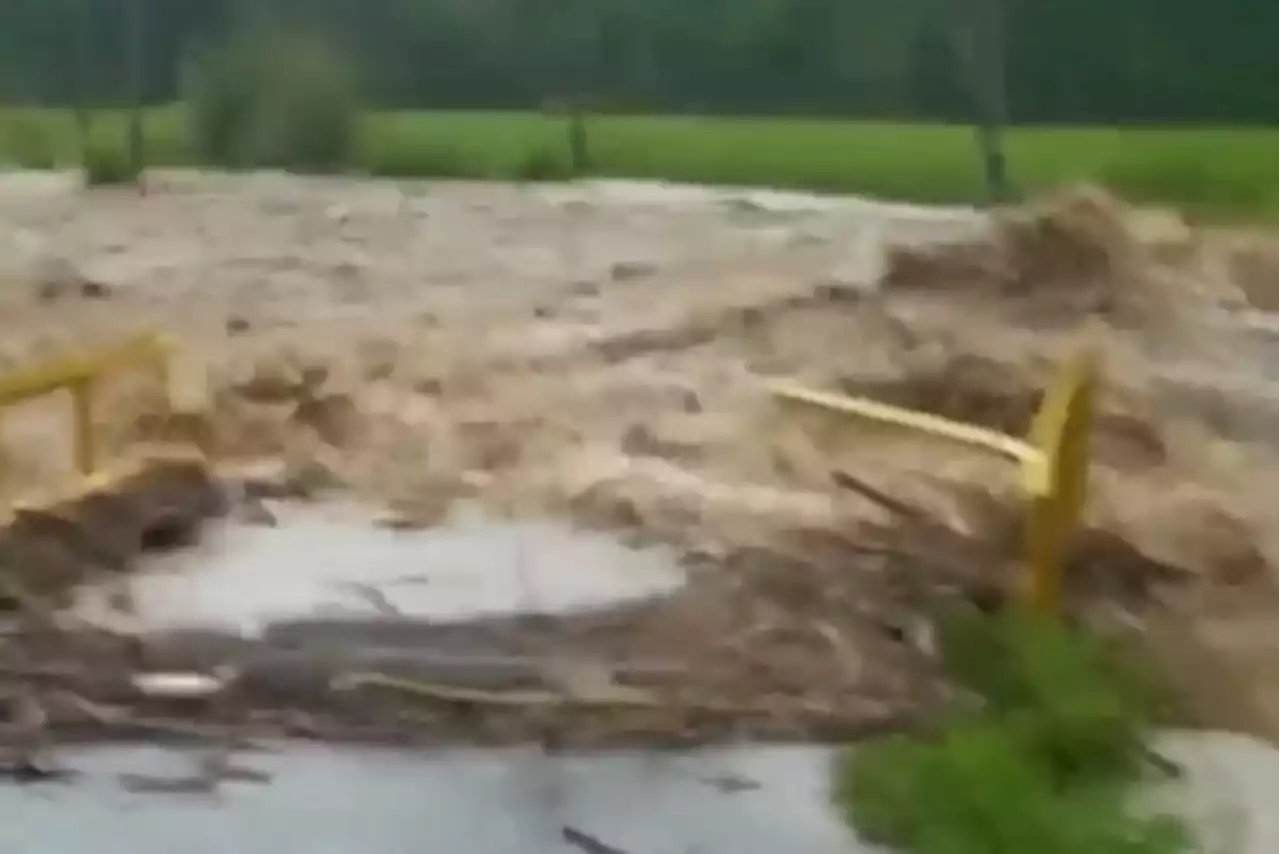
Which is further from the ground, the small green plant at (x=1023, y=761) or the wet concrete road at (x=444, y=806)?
the small green plant at (x=1023, y=761)

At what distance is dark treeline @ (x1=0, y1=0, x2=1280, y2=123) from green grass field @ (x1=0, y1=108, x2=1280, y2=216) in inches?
0.9

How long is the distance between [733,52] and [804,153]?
5.8 inches

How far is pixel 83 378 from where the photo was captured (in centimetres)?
197

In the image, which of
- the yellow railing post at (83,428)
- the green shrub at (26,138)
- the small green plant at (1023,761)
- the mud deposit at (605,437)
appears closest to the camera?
the small green plant at (1023,761)

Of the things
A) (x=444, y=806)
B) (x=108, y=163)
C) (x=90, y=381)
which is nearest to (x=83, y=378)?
(x=90, y=381)

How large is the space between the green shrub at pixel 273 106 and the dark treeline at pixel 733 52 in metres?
0.03

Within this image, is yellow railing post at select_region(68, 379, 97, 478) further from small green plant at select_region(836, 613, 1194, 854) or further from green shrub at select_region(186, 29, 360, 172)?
small green plant at select_region(836, 613, 1194, 854)

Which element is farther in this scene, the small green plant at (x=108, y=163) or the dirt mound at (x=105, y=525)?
the small green plant at (x=108, y=163)

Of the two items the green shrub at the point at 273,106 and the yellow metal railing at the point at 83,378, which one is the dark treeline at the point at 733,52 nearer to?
the green shrub at the point at 273,106

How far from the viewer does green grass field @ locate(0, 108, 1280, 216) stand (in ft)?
6.74

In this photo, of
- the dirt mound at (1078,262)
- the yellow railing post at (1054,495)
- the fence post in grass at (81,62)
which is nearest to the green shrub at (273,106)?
the fence post in grass at (81,62)

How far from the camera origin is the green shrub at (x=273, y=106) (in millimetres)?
2238

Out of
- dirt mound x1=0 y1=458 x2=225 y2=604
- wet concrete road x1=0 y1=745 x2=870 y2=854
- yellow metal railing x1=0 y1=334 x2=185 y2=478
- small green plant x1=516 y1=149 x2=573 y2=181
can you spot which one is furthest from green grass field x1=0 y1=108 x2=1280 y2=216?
wet concrete road x1=0 y1=745 x2=870 y2=854

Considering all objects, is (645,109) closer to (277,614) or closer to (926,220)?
(926,220)
